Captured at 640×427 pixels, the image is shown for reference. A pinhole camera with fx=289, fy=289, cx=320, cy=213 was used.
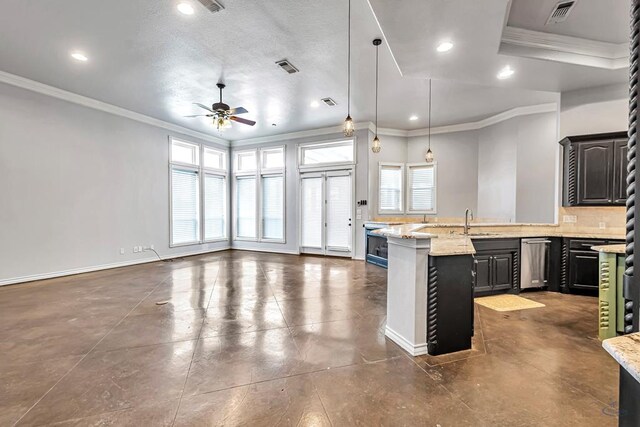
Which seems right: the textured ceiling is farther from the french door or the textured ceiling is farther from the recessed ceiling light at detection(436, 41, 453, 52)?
the french door

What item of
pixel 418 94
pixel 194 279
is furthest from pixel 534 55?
pixel 194 279

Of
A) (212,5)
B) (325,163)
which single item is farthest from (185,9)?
(325,163)

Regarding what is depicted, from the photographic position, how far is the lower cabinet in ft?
13.7

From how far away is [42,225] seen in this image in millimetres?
5066

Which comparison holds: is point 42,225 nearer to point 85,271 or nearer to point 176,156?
point 85,271

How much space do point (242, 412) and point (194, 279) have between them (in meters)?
3.80

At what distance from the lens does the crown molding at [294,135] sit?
7.11m

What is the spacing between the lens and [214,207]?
28.0 feet

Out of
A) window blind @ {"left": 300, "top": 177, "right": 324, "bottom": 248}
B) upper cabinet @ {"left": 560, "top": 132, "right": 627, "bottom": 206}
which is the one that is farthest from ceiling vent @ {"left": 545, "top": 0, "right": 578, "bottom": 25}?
window blind @ {"left": 300, "top": 177, "right": 324, "bottom": 248}

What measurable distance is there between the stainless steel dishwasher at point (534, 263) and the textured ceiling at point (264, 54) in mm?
2428

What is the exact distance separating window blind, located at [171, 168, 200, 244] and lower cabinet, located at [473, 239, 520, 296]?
22.0 feet

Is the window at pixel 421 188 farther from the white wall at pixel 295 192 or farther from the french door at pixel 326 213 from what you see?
the french door at pixel 326 213

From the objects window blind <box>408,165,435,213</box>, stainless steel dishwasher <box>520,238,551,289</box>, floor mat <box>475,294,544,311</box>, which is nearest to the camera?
floor mat <box>475,294,544,311</box>

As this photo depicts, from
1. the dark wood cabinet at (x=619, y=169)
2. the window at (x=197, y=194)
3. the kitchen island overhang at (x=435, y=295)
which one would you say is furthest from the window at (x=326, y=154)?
the kitchen island overhang at (x=435, y=295)
